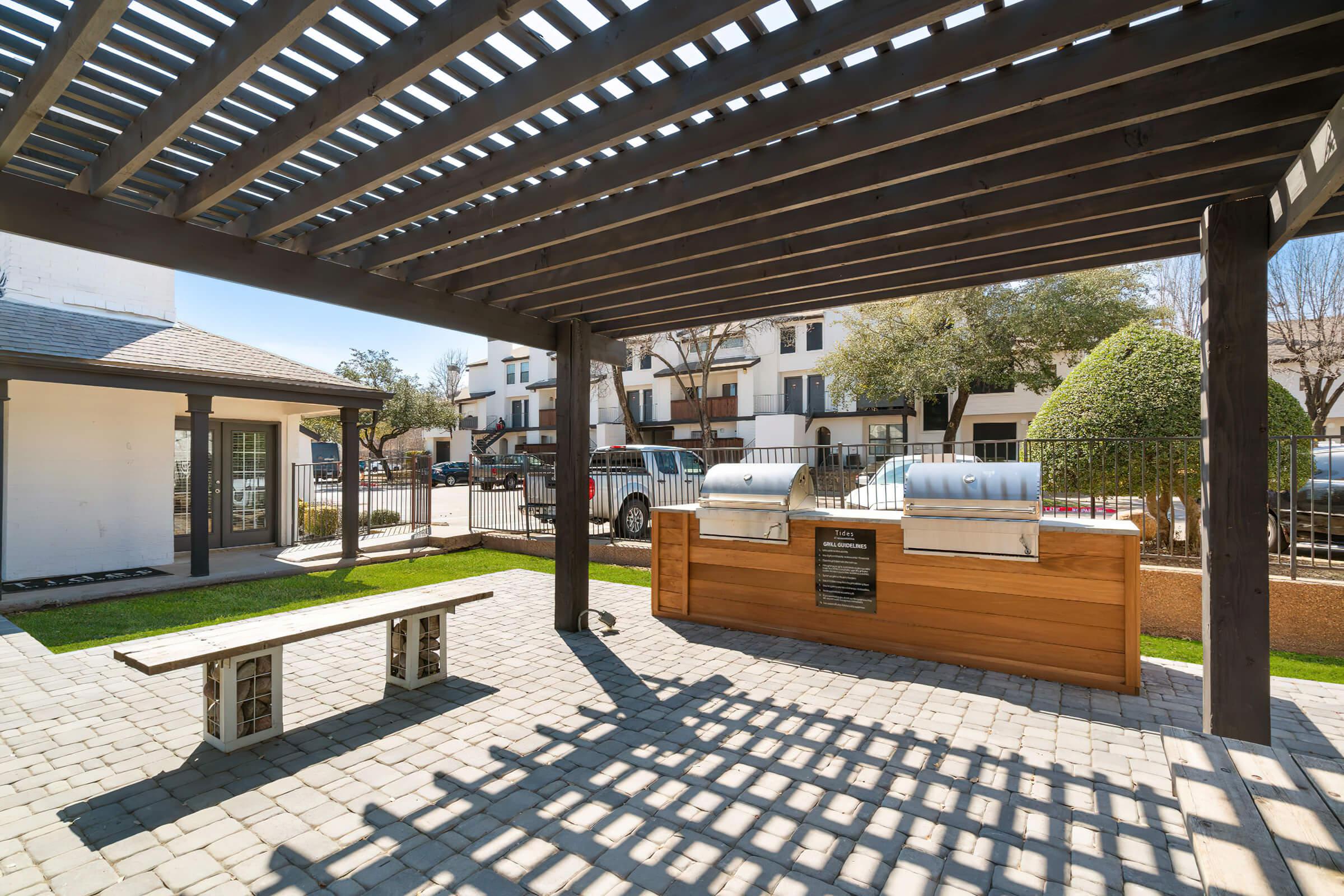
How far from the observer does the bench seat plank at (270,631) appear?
3238 mm

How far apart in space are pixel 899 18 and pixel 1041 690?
14.8 feet

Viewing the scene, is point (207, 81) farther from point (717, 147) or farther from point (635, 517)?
point (635, 517)

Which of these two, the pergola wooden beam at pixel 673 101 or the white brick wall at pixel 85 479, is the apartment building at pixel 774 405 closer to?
the white brick wall at pixel 85 479

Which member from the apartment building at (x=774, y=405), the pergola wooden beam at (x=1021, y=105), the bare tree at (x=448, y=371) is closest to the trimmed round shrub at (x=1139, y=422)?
the pergola wooden beam at (x=1021, y=105)

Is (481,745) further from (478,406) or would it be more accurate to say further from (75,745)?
(478,406)

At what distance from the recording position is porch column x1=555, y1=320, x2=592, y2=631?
614cm

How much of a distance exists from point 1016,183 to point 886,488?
5.77m

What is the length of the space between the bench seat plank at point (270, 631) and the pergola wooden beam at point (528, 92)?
2.47m

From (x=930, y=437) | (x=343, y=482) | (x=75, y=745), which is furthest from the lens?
(x=930, y=437)

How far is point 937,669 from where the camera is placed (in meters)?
5.07

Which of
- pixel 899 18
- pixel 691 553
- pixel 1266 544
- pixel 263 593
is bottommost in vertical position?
pixel 263 593

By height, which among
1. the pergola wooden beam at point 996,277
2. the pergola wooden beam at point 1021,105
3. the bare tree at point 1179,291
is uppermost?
the bare tree at point 1179,291

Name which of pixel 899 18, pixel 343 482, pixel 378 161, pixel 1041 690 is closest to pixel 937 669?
pixel 1041 690

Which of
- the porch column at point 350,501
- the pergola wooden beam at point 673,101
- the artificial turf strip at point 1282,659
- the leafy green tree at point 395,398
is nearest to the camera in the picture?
the pergola wooden beam at point 673,101
